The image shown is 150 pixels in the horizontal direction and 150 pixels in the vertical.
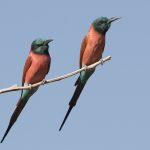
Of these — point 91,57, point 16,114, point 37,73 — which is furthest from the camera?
point 37,73

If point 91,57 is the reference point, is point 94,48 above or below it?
above

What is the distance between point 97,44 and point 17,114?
6.60 feet

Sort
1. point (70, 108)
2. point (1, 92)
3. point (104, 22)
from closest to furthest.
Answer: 1. point (1, 92)
2. point (70, 108)
3. point (104, 22)

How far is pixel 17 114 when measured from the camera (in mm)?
8148

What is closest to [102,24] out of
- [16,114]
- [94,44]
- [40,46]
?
[94,44]

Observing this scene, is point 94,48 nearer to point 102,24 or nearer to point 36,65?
point 102,24

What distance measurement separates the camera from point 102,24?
8.63 meters

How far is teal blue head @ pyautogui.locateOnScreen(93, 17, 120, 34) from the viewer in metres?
8.60

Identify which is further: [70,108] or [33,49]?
[33,49]

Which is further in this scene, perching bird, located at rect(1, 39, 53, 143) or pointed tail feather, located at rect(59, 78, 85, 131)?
perching bird, located at rect(1, 39, 53, 143)

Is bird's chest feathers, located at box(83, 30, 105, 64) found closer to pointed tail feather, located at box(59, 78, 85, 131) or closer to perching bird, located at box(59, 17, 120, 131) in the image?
perching bird, located at box(59, 17, 120, 131)

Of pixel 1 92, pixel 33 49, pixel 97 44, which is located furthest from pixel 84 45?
pixel 1 92

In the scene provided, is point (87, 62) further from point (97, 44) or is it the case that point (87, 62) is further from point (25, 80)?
point (25, 80)

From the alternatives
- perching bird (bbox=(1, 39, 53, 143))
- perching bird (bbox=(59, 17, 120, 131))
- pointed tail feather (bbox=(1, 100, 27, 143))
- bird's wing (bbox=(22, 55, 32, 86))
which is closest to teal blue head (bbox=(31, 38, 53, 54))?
perching bird (bbox=(1, 39, 53, 143))
